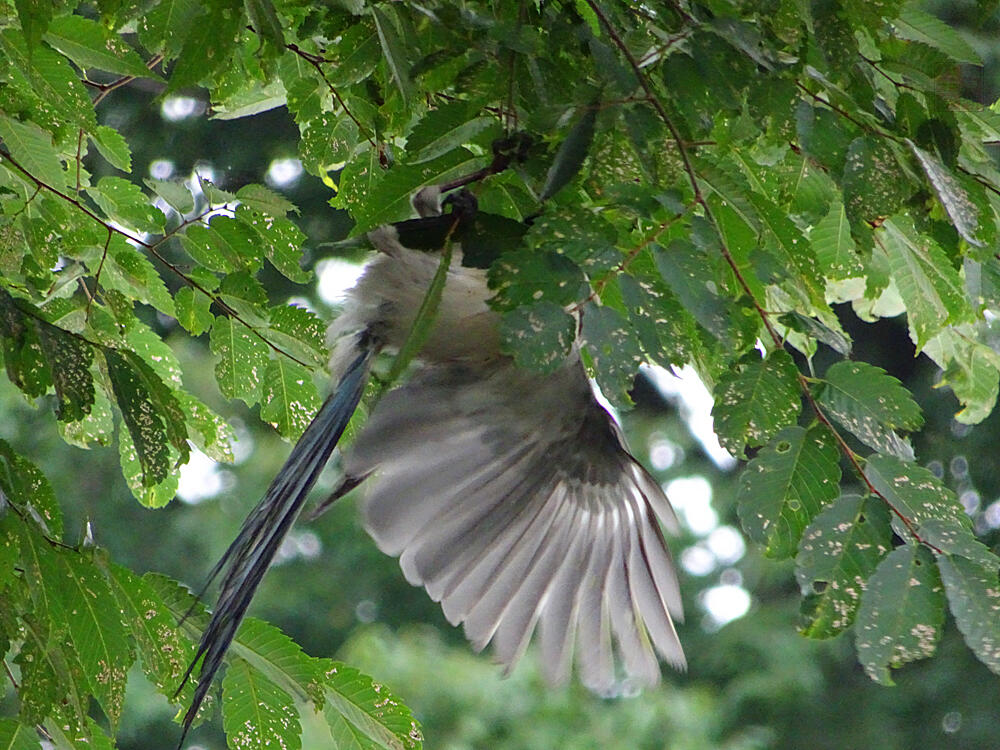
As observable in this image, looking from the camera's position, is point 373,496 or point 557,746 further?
point 557,746

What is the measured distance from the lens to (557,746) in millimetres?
5230

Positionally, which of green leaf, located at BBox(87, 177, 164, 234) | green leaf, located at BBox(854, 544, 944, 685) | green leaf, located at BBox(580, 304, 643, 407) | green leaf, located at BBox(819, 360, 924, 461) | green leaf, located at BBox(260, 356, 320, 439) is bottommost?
green leaf, located at BBox(260, 356, 320, 439)

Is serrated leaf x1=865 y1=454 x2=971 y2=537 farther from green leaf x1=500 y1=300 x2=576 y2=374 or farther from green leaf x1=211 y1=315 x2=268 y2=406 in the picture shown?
green leaf x1=211 y1=315 x2=268 y2=406

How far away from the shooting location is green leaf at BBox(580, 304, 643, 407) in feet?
3.68

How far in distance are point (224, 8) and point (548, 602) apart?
116cm

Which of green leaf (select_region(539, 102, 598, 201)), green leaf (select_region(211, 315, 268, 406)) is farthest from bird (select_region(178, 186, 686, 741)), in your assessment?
green leaf (select_region(539, 102, 598, 201))

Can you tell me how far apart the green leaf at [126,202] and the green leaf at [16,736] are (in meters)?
0.73

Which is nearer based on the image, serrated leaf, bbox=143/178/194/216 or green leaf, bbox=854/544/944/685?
green leaf, bbox=854/544/944/685

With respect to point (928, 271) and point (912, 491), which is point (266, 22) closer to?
point (912, 491)

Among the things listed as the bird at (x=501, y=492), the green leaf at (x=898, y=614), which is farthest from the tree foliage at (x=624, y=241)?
the bird at (x=501, y=492)

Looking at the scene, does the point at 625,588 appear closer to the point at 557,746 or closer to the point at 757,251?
the point at 757,251

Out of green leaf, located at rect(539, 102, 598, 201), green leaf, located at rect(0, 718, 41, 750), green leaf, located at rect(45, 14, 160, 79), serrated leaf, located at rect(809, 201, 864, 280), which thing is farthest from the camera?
serrated leaf, located at rect(809, 201, 864, 280)

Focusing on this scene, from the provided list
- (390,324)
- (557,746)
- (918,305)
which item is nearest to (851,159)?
(918,305)

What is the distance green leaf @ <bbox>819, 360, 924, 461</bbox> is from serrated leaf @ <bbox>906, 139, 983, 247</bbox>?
0.18 m
